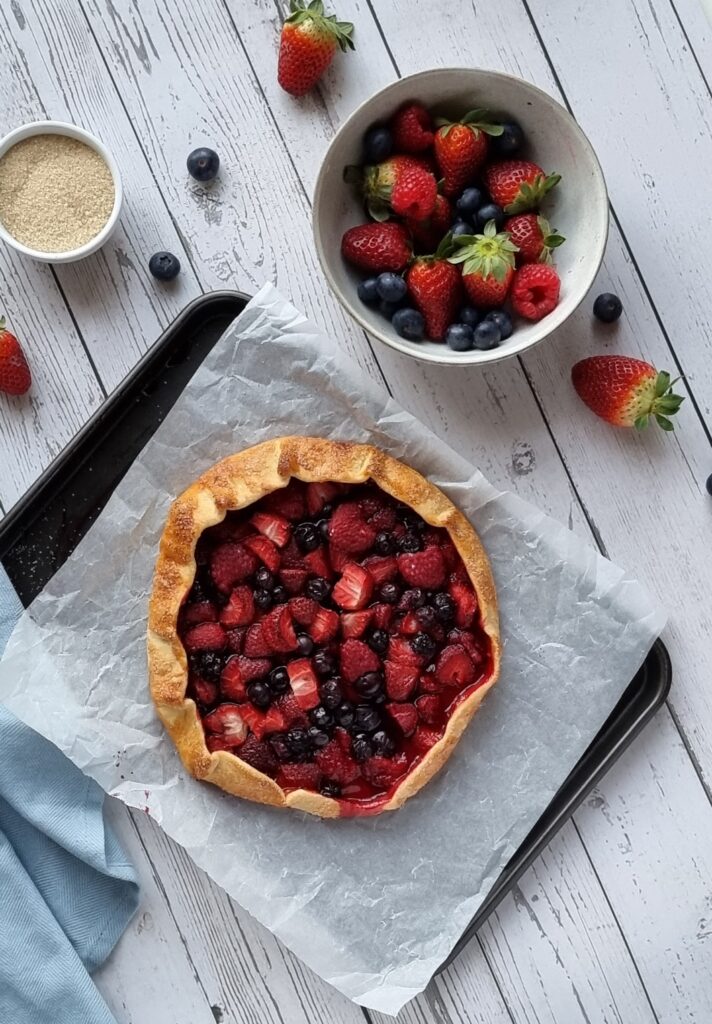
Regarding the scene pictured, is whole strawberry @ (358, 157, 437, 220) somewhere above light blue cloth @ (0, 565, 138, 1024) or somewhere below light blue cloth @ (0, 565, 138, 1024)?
above

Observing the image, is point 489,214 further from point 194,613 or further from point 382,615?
point 194,613

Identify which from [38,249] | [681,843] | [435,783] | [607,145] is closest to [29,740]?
[435,783]

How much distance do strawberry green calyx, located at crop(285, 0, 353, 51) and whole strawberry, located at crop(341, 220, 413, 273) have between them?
0.47 metres

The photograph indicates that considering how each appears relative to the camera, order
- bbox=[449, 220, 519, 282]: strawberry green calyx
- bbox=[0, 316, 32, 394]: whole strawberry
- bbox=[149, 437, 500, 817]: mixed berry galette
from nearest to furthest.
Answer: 1. bbox=[449, 220, 519, 282]: strawberry green calyx
2. bbox=[149, 437, 500, 817]: mixed berry galette
3. bbox=[0, 316, 32, 394]: whole strawberry

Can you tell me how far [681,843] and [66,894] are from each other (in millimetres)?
1492

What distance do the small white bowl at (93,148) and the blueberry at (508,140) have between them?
2.78 ft

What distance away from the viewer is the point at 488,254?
213 centimetres

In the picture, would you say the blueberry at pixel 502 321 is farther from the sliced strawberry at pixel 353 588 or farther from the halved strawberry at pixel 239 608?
the halved strawberry at pixel 239 608

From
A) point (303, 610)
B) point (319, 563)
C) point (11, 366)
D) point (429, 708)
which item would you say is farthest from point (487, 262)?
point (11, 366)

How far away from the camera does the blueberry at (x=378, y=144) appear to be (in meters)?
2.21

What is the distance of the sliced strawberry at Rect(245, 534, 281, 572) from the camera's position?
2.26 metres

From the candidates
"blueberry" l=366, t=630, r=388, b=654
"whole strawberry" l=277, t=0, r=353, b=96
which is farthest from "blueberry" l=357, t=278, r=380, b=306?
"blueberry" l=366, t=630, r=388, b=654

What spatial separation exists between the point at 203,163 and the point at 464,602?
118cm

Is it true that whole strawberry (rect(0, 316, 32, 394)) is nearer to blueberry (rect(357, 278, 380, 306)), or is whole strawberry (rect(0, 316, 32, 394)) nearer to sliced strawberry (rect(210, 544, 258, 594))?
sliced strawberry (rect(210, 544, 258, 594))
